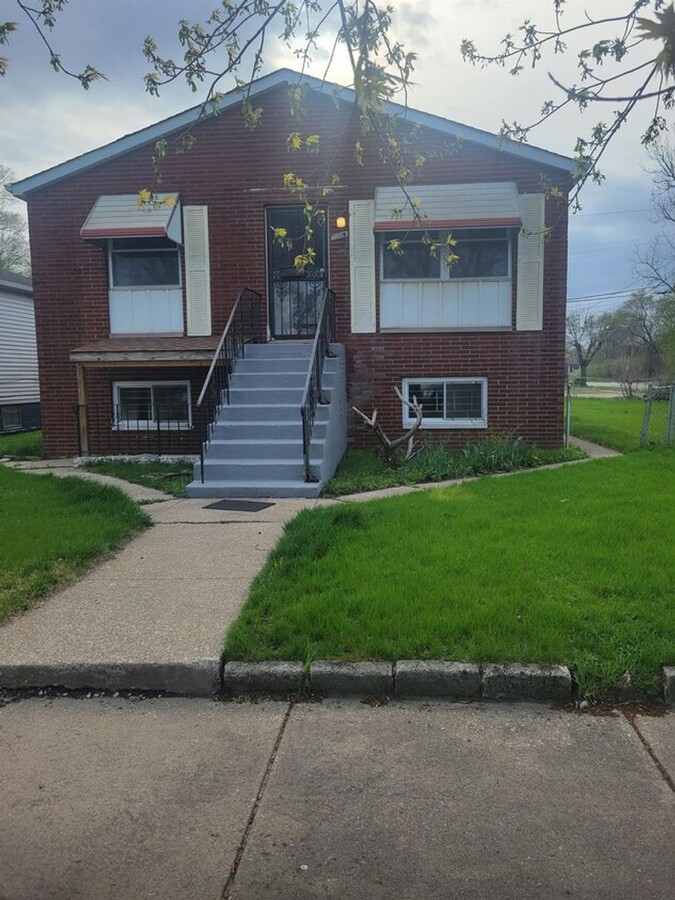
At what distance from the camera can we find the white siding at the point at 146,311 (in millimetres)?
11938

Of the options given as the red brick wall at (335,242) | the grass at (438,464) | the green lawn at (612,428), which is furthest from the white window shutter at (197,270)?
the green lawn at (612,428)

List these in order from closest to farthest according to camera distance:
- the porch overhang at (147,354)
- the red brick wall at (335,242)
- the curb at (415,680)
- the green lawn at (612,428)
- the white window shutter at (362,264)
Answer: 1. the curb at (415,680)
2. the porch overhang at (147,354)
3. the red brick wall at (335,242)
4. the white window shutter at (362,264)
5. the green lawn at (612,428)

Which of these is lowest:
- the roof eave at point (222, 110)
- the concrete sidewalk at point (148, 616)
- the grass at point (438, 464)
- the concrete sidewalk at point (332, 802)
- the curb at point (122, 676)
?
the concrete sidewalk at point (332, 802)

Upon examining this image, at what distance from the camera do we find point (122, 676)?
12.5ft

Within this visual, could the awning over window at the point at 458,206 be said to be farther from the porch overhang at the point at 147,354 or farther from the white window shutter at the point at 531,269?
the porch overhang at the point at 147,354

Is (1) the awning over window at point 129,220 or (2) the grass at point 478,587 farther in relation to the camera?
(1) the awning over window at point 129,220

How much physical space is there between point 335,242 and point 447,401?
10.6 ft

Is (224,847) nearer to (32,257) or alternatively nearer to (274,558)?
(274,558)

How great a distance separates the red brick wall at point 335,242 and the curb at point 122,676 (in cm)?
813

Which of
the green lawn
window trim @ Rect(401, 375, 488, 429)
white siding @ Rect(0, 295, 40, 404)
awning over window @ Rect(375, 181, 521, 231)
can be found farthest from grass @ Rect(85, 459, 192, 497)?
white siding @ Rect(0, 295, 40, 404)

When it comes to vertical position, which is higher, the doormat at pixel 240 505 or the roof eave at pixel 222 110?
the roof eave at pixel 222 110

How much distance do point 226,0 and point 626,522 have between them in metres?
5.05

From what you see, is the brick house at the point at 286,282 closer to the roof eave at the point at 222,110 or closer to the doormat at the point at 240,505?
the roof eave at the point at 222,110

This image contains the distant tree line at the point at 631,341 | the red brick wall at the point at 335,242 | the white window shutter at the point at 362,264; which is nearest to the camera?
the red brick wall at the point at 335,242
